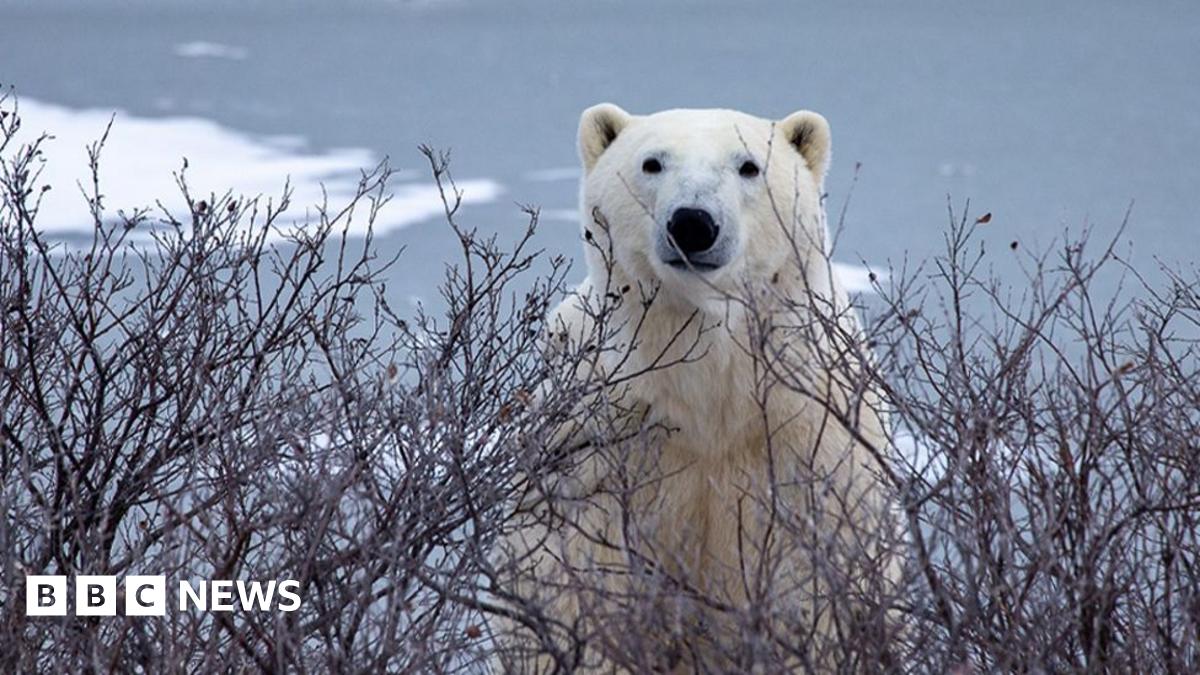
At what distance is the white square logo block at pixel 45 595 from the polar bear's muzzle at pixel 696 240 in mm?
1378

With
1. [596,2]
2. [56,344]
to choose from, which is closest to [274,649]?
[56,344]

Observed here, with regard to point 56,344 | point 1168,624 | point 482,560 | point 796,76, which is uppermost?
point 796,76

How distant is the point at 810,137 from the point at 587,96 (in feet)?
30.4

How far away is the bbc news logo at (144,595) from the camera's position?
8.18 ft

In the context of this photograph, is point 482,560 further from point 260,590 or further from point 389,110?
point 389,110

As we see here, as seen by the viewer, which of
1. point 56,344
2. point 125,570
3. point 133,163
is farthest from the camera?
point 133,163

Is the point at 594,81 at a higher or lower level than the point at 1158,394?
higher

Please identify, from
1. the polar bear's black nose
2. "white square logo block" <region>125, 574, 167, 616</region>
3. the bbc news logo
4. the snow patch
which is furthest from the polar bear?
the snow patch

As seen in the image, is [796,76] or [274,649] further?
[796,76]

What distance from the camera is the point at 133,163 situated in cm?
1097

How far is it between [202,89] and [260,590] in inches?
460

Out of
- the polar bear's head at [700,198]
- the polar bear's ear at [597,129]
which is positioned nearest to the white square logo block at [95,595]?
the polar bear's head at [700,198]

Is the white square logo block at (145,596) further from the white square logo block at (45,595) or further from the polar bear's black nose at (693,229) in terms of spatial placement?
the polar bear's black nose at (693,229)

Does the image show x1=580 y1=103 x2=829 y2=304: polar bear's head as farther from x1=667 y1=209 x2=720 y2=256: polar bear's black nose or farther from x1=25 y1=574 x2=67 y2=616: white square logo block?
x1=25 y1=574 x2=67 y2=616: white square logo block
